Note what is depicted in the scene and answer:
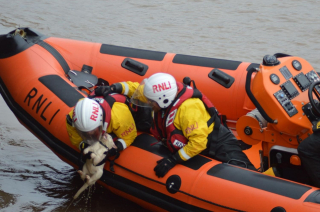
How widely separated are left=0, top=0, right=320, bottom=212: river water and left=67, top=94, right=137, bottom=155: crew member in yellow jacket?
1.43 metres

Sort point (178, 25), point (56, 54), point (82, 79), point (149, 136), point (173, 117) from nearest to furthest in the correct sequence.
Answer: point (173, 117)
point (149, 136)
point (82, 79)
point (56, 54)
point (178, 25)

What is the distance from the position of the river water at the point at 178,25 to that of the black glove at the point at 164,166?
179cm

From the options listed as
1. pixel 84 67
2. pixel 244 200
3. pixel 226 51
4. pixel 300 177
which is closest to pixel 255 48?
pixel 226 51

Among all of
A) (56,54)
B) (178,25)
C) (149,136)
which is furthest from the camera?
(178,25)

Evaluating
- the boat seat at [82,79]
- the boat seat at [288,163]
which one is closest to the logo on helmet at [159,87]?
the boat seat at [288,163]

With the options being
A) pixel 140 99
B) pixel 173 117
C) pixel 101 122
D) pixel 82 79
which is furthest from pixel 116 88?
pixel 82 79

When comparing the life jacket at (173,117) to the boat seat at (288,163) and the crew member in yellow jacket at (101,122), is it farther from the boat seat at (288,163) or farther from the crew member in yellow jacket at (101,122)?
the boat seat at (288,163)

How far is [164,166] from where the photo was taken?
283 cm

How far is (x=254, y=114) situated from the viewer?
3129 mm

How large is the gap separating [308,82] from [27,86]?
2.14m

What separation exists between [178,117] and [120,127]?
16.5 inches

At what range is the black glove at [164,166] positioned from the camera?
9.29 feet

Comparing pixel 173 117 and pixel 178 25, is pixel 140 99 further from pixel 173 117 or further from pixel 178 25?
pixel 178 25

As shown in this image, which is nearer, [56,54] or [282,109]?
[282,109]
